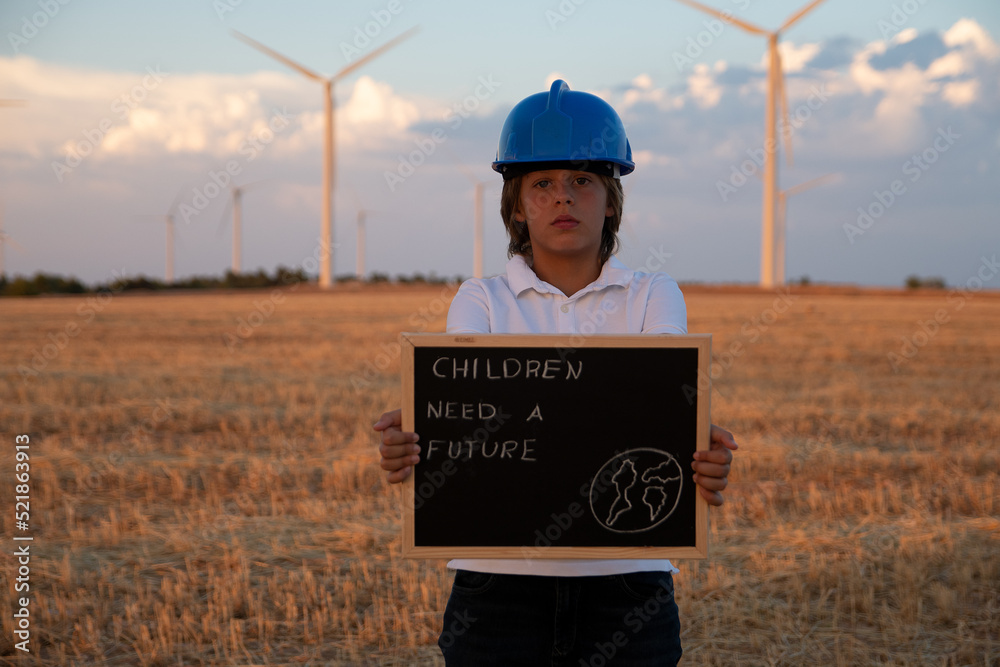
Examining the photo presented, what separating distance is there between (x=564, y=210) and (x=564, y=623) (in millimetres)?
1296

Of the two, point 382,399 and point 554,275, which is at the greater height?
point 554,275

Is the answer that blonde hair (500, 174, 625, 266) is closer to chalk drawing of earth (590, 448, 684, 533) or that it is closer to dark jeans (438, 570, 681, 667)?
chalk drawing of earth (590, 448, 684, 533)

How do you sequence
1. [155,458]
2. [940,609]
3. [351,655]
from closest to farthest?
[351,655], [940,609], [155,458]

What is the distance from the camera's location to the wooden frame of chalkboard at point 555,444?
279 cm

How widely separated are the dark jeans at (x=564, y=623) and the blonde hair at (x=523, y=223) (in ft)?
3.59

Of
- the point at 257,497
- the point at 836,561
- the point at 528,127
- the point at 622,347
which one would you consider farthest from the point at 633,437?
the point at 257,497

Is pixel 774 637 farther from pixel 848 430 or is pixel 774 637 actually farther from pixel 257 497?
pixel 848 430

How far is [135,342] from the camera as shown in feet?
74.8

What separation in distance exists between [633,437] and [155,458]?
24.9 ft

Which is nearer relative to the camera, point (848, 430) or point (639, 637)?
point (639, 637)

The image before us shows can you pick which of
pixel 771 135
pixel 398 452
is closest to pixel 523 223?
pixel 398 452

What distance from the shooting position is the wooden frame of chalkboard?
9.14 ft

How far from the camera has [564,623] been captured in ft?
9.07

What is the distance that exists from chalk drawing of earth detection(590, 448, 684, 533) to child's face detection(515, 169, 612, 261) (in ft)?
2.32
